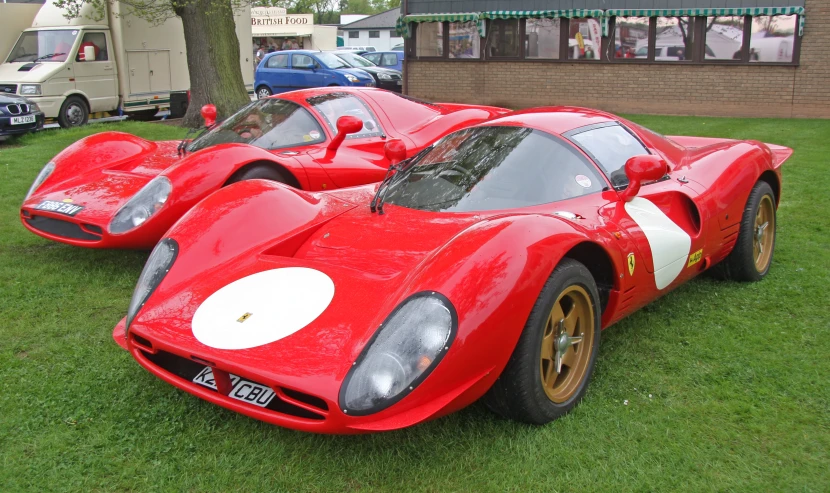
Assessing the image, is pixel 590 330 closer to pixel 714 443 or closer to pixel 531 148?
pixel 714 443

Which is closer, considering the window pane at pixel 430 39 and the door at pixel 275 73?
the window pane at pixel 430 39

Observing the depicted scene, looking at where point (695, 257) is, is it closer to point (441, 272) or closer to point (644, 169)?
point (644, 169)

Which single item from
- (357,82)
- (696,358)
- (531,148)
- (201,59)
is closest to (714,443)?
(696,358)

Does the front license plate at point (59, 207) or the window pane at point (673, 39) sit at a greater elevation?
the window pane at point (673, 39)

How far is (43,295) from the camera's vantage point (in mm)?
4367

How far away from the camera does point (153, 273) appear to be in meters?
3.18

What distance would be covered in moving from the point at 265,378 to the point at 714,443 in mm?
1699

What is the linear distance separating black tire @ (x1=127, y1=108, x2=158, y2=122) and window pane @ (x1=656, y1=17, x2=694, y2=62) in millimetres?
10241

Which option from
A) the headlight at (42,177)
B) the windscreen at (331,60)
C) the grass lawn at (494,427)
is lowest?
the grass lawn at (494,427)

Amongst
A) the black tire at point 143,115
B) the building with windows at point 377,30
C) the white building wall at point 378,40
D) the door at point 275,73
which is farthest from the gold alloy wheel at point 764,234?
the white building wall at point 378,40

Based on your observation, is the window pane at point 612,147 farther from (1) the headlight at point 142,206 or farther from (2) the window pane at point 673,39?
(2) the window pane at point 673,39

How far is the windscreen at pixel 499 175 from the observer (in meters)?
3.44

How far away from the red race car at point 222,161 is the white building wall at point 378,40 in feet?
166

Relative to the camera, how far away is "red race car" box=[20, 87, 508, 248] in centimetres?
464
